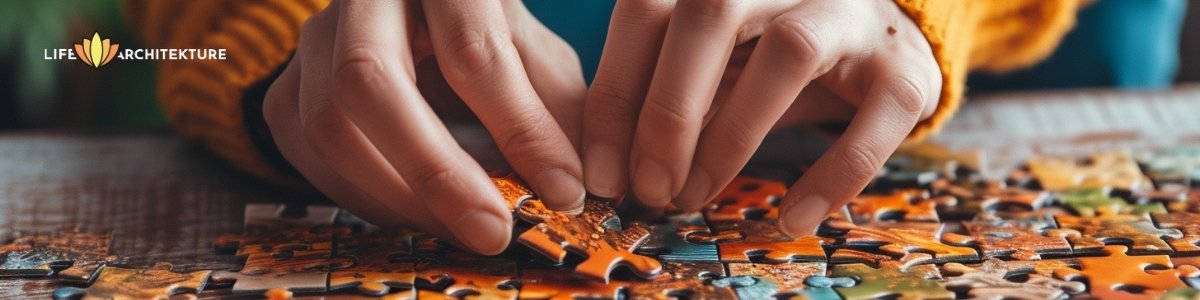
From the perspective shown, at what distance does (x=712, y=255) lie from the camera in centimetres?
106

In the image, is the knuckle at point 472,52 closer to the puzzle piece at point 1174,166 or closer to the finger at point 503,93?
the finger at point 503,93

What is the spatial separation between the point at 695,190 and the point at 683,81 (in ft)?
0.45

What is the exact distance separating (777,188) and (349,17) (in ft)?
1.74

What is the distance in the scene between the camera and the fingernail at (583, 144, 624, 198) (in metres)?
1.08

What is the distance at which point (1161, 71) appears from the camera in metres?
2.04

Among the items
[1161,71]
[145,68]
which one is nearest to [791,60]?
[1161,71]

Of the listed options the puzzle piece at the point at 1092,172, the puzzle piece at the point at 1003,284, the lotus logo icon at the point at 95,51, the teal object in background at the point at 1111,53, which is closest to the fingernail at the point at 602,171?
the puzzle piece at the point at 1003,284

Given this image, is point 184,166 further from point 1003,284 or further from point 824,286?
point 1003,284

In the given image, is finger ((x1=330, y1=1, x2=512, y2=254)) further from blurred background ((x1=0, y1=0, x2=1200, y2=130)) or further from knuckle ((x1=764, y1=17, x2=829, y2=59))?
blurred background ((x1=0, y1=0, x2=1200, y2=130))

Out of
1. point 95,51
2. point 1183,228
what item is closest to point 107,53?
point 95,51

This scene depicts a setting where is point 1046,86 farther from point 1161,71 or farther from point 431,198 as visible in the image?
point 431,198

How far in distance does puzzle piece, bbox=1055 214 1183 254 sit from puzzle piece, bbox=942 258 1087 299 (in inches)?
3.7

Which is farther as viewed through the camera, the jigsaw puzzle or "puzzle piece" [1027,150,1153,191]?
"puzzle piece" [1027,150,1153,191]

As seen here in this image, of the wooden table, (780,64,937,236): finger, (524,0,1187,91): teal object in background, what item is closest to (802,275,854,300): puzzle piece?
(780,64,937,236): finger
